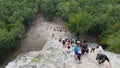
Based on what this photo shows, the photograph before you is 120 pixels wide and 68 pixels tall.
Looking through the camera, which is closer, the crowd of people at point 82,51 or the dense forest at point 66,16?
the crowd of people at point 82,51

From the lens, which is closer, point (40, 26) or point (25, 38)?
point (25, 38)

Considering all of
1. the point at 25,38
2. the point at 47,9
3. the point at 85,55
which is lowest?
the point at 25,38

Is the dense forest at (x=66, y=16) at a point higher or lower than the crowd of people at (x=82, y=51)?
lower

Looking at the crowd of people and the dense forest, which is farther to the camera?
the dense forest

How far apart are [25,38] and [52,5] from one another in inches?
480

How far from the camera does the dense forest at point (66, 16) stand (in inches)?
2047

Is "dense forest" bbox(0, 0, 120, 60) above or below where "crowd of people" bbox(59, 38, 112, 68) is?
below

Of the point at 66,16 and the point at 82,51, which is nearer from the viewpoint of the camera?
the point at 82,51

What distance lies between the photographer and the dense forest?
5200 cm

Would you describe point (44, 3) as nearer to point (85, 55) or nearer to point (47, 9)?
point (47, 9)

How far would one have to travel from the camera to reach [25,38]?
5788 cm

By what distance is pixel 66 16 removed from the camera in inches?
2427

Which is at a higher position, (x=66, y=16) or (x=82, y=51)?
(x=82, y=51)

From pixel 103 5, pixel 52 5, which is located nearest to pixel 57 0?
pixel 52 5
